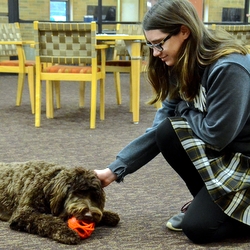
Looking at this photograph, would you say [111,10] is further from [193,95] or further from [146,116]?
[193,95]

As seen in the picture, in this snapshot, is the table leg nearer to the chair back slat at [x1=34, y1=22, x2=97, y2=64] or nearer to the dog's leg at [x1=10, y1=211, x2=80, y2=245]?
the chair back slat at [x1=34, y1=22, x2=97, y2=64]

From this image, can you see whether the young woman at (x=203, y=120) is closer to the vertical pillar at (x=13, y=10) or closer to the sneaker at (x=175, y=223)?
the sneaker at (x=175, y=223)

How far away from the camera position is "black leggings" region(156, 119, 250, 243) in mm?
1849

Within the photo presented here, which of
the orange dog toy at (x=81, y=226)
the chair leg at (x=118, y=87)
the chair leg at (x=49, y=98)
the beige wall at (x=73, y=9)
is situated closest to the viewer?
the orange dog toy at (x=81, y=226)

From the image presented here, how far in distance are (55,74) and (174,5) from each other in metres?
2.42

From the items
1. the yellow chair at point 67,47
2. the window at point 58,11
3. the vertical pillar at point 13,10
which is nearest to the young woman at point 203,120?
the yellow chair at point 67,47

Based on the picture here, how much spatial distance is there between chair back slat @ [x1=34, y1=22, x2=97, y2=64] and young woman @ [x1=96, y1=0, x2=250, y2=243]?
2004 mm

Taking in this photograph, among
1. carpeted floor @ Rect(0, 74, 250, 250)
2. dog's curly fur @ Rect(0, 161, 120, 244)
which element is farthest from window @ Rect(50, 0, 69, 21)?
dog's curly fur @ Rect(0, 161, 120, 244)

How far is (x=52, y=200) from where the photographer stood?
1842 millimetres

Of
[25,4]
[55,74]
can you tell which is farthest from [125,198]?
[25,4]

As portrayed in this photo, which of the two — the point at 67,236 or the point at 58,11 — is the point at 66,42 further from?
the point at 58,11

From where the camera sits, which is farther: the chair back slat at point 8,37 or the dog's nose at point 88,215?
the chair back slat at point 8,37

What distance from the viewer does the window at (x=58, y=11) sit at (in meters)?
8.76

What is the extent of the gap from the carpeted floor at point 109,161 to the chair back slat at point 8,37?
56cm
